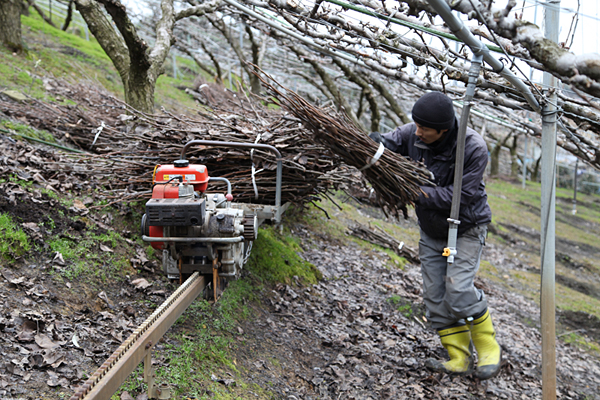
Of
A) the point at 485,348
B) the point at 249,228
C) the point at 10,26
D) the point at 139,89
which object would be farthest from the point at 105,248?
the point at 10,26

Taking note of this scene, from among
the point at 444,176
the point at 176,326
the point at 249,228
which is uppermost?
the point at 444,176

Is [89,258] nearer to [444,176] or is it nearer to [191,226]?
[191,226]

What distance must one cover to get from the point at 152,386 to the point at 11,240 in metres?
1.76

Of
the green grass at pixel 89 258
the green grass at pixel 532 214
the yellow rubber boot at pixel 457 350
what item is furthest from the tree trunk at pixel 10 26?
the green grass at pixel 532 214

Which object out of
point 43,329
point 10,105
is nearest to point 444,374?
point 43,329

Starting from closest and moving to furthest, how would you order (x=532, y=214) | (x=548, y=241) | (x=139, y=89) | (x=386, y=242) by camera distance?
(x=548, y=241)
(x=139, y=89)
(x=386, y=242)
(x=532, y=214)

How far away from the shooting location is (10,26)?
9.95 metres

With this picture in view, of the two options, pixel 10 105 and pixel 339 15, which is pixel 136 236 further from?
pixel 10 105

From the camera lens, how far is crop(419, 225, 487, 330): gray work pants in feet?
12.4

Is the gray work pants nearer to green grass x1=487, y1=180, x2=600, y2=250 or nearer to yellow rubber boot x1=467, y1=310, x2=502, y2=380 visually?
yellow rubber boot x1=467, y1=310, x2=502, y2=380

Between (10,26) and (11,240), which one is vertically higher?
(10,26)

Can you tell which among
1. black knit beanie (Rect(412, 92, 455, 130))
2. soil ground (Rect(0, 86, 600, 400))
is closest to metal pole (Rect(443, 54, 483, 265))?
black knit beanie (Rect(412, 92, 455, 130))

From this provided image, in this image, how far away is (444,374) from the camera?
13.5 feet

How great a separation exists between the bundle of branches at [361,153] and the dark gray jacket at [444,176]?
0.42ft
